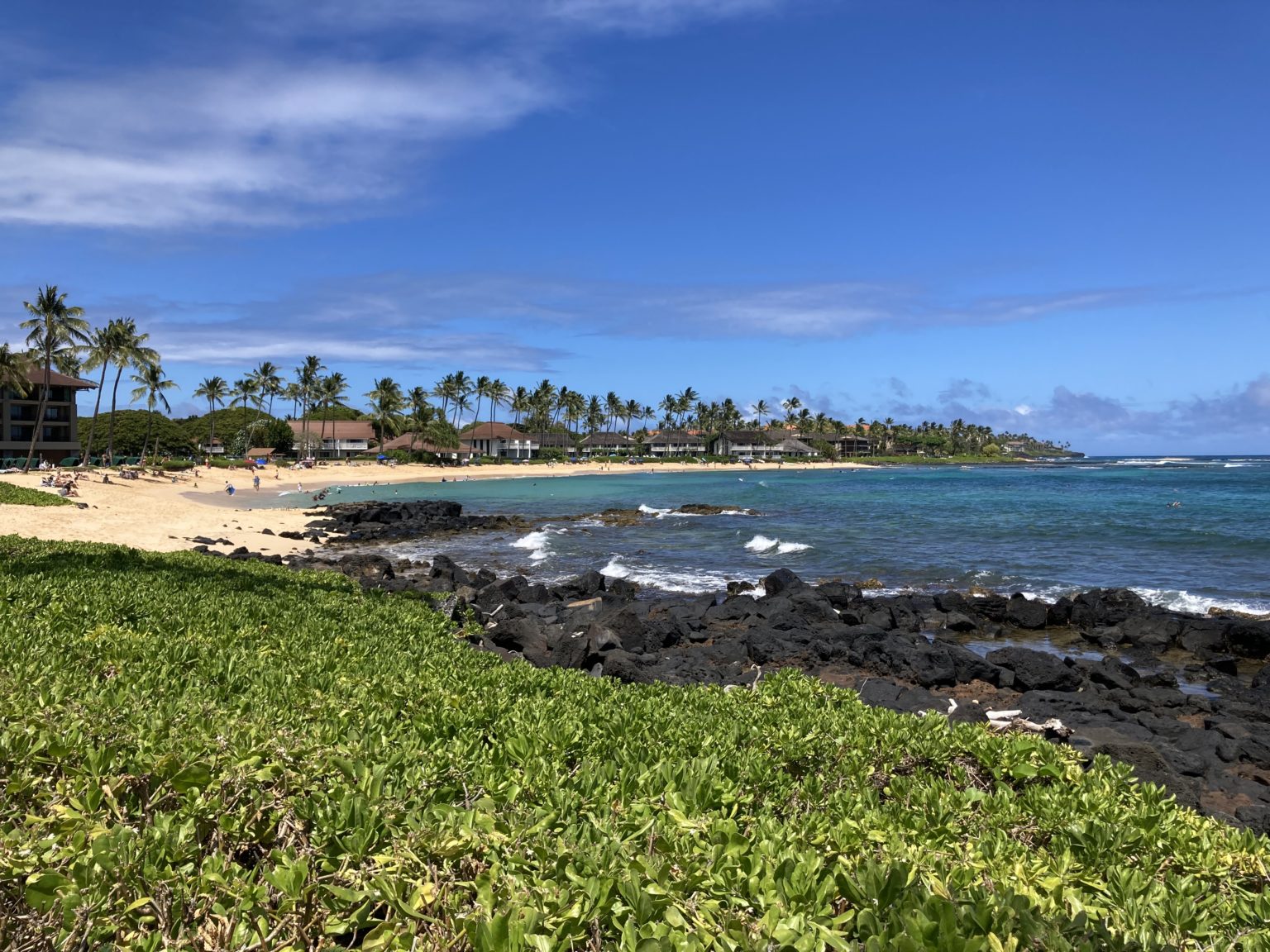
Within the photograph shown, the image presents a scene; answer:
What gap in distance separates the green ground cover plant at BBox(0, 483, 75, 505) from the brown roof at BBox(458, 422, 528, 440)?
3902 inches

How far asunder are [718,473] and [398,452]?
47854 millimetres

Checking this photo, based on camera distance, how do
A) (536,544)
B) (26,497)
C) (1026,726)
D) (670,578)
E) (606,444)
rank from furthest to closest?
(606,444), (536,544), (26,497), (670,578), (1026,726)

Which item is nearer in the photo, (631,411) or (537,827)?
(537,827)

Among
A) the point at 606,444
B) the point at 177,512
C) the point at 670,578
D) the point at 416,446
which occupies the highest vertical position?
the point at 606,444

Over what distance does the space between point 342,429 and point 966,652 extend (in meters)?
121

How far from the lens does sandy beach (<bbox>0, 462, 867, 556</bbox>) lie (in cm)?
2983

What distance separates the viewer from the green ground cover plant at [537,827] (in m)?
2.96

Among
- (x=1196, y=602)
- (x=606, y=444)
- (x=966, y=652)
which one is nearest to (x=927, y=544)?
(x=1196, y=602)

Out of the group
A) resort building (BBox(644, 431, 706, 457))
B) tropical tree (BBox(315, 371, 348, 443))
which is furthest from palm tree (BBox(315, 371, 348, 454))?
resort building (BBox(644, 431, 706, 457))

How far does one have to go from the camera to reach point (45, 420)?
254ft

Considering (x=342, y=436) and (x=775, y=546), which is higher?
(x=342, y=436)

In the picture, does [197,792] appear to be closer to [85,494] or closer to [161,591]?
[161,591]

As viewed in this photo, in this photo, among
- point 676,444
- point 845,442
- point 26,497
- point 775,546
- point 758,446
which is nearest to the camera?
point 775,546

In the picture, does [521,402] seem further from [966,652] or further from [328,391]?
[966,652]
